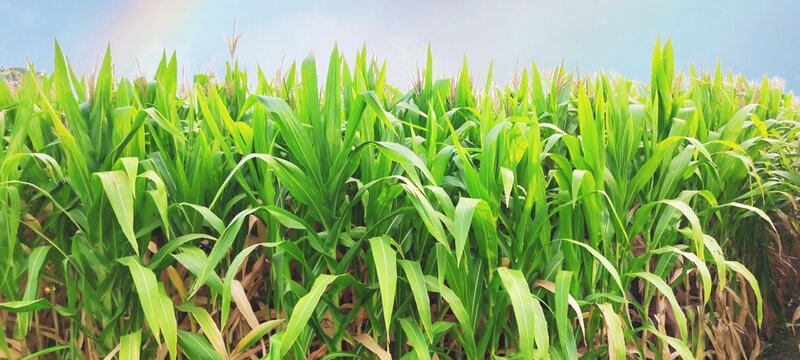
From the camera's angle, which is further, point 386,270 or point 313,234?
point 313,234

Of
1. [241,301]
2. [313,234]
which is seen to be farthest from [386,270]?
[241,301]

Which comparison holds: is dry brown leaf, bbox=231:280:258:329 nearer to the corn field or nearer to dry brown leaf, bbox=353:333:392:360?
the corn field

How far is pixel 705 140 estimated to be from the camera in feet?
6.99

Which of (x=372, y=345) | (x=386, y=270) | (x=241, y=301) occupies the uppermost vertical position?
(x=386, y=270)

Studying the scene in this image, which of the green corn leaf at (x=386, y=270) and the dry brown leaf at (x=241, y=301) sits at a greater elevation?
the green corn leaf at (x=386, y=270)

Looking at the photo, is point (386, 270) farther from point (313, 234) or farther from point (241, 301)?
point (241, 301)

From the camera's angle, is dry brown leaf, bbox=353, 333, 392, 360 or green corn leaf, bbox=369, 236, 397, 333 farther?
dry brown leaf, bbox=353, 333, 392, 360

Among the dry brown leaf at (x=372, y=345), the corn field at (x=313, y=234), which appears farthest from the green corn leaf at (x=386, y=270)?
the dry brown leaf at (x=372, y=345)

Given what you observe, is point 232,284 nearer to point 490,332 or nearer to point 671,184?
point 490,332

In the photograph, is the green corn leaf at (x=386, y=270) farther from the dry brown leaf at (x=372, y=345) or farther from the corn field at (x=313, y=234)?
the dry brown leaf at (x=372, y=345)

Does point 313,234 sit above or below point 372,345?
above

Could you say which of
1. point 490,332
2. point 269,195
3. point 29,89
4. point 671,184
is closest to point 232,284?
point 269,195

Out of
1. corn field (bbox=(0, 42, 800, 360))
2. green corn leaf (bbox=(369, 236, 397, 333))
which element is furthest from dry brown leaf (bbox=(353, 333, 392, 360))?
green corn leaf (bbox=(369, 236, 397, 333))

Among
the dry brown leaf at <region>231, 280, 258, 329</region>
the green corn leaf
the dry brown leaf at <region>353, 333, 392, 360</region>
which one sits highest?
the green corn leaf
